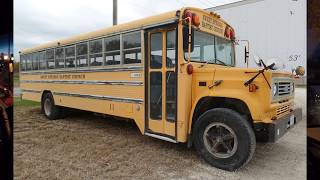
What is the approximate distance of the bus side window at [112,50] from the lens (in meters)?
6.04

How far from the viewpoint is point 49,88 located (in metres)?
8.67

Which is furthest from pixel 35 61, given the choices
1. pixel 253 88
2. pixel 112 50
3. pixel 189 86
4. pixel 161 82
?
pixel 253 88

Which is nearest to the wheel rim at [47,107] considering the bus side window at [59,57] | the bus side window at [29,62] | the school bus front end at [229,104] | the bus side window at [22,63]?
the bus side window at [59,57]

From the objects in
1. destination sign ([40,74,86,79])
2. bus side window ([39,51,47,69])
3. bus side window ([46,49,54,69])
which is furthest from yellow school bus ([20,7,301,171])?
bus side window ([39,51,47,69])

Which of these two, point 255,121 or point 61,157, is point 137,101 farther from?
point 255,121

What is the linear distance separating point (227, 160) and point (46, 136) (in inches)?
158

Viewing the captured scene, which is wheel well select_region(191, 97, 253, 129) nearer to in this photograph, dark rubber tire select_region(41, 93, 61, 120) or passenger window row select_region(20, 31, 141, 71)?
passenger window row select_region(20, 31, 141, 71)

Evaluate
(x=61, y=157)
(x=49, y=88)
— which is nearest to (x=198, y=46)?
(x=61, y=157)

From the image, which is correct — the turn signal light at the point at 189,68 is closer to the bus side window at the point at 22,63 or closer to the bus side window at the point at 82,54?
the bus side window at the point at 82,54

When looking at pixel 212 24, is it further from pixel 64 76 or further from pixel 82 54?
pixel 64 76

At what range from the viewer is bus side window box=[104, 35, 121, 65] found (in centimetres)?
604

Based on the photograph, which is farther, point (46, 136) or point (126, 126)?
point (126, 126)

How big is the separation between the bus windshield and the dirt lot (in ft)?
5.39

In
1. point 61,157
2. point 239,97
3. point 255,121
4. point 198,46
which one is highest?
point 198,46
